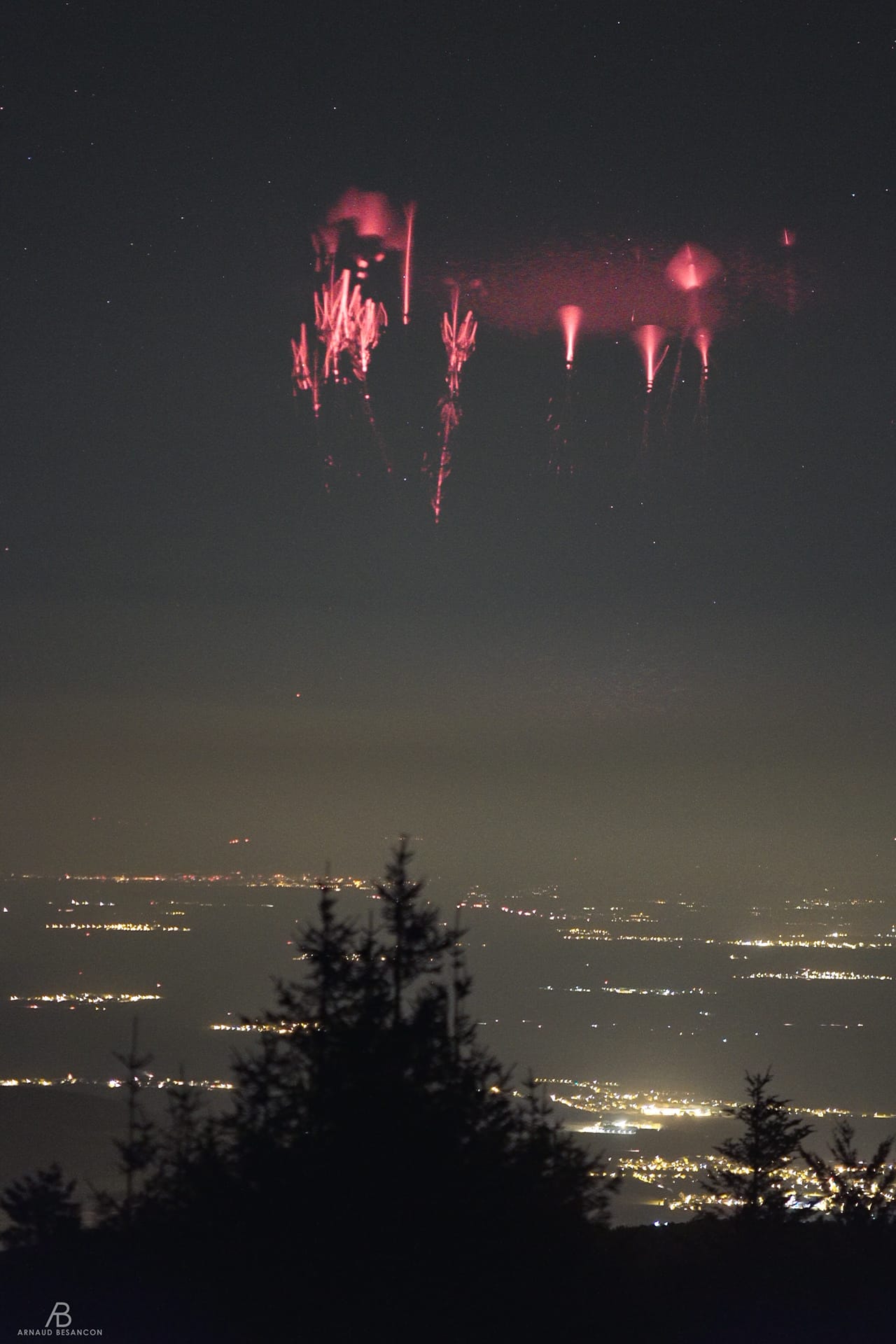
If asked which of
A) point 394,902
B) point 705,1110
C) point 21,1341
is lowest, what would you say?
point 705,1110

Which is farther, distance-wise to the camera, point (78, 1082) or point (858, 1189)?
point (78, 1082)

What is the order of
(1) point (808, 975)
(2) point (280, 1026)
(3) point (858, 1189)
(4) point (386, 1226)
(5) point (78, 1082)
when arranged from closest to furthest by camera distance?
(4) point (386, 1226) → (2) point (280, 1026) → (3) point (858, 1189) → (5) point (78, 1082) → (1) point (808, 975)

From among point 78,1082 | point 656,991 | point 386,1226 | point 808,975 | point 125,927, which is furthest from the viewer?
point 125,927

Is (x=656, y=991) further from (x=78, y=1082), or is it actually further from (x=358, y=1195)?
(x=358, y=1195)

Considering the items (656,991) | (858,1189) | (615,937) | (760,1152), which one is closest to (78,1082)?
(760,1152)

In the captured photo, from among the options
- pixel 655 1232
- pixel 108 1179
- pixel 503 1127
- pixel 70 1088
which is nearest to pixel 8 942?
pixel 70 1088

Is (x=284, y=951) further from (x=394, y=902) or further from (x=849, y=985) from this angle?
(x=394, y=902)

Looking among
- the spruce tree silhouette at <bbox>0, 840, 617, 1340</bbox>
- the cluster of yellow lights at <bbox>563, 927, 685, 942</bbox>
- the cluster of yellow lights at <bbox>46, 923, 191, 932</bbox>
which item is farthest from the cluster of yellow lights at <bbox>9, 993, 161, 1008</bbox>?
the spruce tree silhouette at <bbox>0, 840, 617, 1340</bbox>

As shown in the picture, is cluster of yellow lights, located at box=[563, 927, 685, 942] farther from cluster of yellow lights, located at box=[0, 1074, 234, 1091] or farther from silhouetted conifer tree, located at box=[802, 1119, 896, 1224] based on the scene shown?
silhouetted conifer tree, located at box=[802, 1119, 896, 1224]

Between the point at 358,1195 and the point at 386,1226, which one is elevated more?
the point at 358,1195
